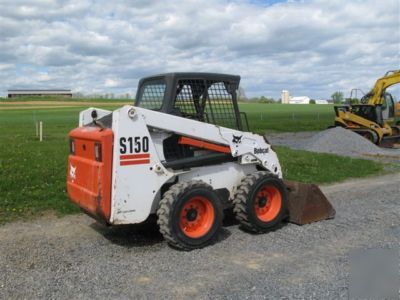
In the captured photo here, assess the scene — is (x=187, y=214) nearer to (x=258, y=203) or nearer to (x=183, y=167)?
(x=183, y=167)

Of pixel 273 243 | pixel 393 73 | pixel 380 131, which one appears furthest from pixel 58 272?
pixel 393 73

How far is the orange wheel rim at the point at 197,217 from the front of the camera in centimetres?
624

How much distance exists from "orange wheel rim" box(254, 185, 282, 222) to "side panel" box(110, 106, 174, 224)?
65.2 inches

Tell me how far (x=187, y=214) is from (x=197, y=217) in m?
0.20

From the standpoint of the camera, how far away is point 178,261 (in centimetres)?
576

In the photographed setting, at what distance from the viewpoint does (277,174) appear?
755 cm

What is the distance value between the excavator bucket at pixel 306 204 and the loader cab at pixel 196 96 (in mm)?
1301

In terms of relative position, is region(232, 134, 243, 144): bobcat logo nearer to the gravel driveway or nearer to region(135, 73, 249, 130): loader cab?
region(135, 73, 249, 130): loader cab

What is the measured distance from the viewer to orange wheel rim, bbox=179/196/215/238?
6238 mm

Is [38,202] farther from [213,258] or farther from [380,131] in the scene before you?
[380,131]

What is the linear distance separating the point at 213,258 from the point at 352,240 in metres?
2.08

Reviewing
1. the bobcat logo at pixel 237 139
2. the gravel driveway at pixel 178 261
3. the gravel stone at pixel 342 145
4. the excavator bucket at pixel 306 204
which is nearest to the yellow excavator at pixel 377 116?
the gravel stone at pixel 342 145

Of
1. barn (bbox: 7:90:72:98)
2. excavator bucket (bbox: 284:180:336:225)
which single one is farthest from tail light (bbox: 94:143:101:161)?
barn (bbox: 7:90:72:98)

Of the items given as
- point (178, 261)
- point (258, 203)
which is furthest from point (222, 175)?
point (178, 261)
